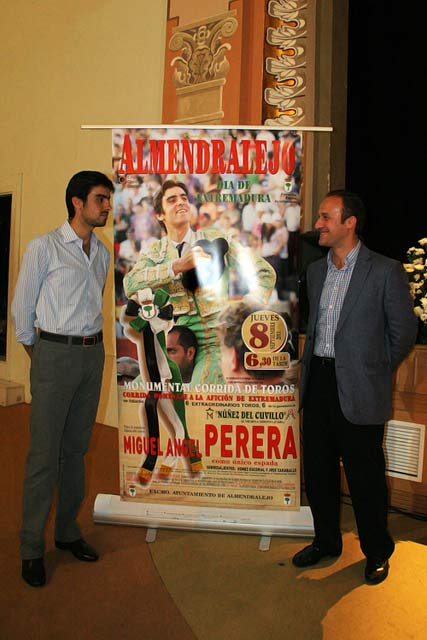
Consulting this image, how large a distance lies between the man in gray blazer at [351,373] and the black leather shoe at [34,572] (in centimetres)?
117

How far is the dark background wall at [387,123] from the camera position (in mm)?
4383

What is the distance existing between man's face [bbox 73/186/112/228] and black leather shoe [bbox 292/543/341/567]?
182 cm

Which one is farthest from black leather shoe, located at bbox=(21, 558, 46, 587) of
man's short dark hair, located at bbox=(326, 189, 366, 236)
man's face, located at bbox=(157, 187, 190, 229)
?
man's short dark hair, located at bbox=(326, 189, 366, 236)

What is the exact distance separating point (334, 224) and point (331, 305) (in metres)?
0.37

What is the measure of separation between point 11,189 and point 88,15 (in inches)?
80.4

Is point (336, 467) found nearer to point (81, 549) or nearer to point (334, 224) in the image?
point (334, 224)

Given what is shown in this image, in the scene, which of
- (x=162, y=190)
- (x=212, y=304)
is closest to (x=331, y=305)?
(x=212, y=304)

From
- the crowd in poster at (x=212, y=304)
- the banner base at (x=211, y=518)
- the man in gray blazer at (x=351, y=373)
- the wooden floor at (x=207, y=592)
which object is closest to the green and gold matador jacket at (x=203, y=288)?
the crowd in poster at (x=212, y=304)

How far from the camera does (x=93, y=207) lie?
2572mm

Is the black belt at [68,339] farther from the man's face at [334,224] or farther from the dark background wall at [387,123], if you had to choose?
the dark background wall at [387,123]

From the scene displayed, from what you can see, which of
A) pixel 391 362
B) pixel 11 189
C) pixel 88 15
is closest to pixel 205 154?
pixel 391 362

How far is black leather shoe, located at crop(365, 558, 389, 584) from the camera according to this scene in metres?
2.54

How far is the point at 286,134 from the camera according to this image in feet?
9.20

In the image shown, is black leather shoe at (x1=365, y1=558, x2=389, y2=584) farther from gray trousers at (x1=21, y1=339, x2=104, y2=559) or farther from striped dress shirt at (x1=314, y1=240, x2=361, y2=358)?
gray trousers at (x1=21, y1=339, x2=104, y2=559)
